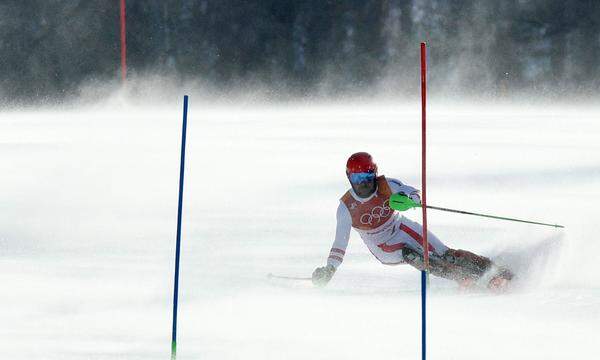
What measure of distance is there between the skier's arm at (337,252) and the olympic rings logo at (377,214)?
0.10 meters

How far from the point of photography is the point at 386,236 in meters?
7.28

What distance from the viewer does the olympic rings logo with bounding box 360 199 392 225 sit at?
7145 millimetres

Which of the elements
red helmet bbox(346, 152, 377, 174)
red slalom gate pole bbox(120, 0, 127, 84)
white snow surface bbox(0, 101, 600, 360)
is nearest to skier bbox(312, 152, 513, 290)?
red helmet bbox(346, 152, 377, 174)

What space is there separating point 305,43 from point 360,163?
54.4 feet

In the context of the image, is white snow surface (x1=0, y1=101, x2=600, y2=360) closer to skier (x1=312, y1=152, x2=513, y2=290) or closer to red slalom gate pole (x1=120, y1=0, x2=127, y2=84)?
skier (x1=312, y1=152, x2=513, y2=290)

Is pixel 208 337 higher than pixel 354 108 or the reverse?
the reverse

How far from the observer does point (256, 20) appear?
77.8ft

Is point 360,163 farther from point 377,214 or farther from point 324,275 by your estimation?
point 324,275

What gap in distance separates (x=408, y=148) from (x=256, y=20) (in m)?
9.03

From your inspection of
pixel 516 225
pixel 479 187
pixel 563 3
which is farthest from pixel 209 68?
pixel 516 225

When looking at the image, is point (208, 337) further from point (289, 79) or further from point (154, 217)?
point (289, 79)

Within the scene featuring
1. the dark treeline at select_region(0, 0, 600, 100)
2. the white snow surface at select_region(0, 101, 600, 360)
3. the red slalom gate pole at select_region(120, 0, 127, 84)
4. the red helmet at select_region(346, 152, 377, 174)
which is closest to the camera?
the white snow surface at select_region(0, 101, 600, 360)

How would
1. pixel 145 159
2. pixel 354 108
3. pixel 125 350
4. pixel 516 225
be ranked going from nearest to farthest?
pixel 125 350 → pixel 516 225 → pixel 145 159 → pixel 354 108

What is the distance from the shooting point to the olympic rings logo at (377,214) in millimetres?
7145
